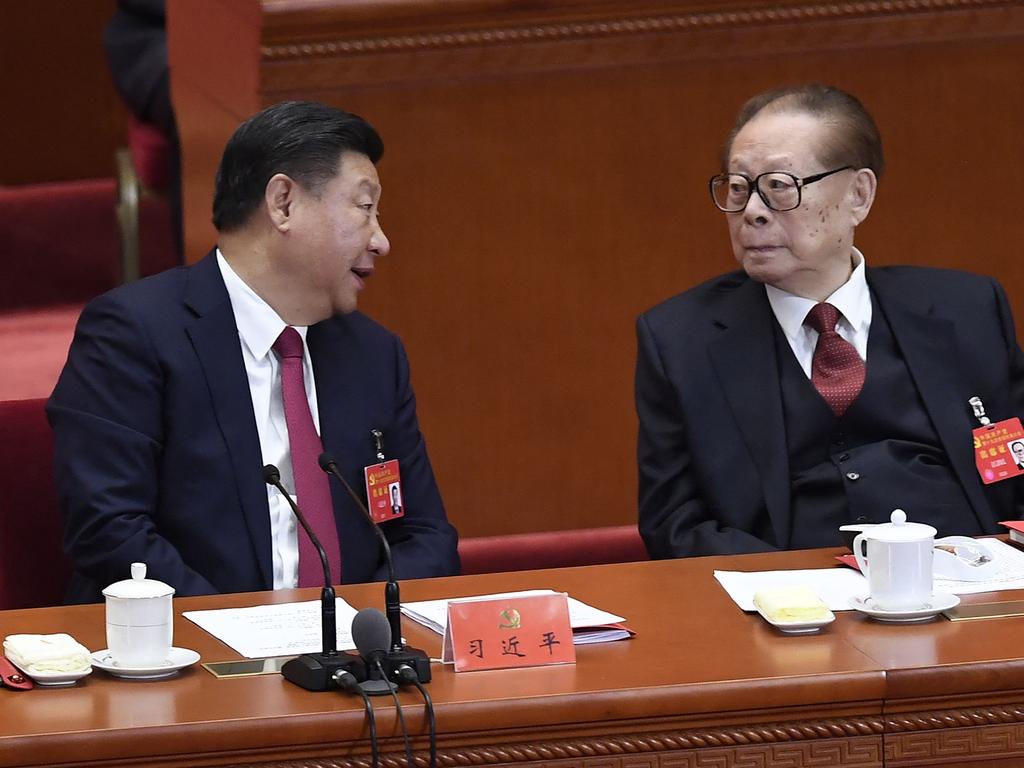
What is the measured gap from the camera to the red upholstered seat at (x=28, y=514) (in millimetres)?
2891

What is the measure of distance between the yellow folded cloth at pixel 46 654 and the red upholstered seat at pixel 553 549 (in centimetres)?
175

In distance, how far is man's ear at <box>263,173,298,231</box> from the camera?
2.94 metres

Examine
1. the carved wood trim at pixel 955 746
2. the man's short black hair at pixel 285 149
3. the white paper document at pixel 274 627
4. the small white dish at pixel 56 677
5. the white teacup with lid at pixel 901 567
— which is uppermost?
the man's short black hair at pixel 285 149

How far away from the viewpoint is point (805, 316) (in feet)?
9.96

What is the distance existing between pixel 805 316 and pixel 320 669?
4.63 feet

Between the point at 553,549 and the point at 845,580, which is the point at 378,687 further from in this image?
the point at 553,549

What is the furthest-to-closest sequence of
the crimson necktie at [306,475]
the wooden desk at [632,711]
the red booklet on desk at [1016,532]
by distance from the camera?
the crimson necktie at [306,475] < the red booklet on desk at [1016,532] < the wooden desk at [632,711]

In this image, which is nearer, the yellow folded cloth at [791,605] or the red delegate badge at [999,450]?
the yellow folded cloth at [791,605]

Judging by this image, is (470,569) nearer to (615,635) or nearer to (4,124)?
(615,635)

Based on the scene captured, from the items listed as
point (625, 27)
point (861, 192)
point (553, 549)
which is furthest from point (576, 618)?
point (625, 27)

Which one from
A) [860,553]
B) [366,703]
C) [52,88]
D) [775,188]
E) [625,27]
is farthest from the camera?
[52,88]

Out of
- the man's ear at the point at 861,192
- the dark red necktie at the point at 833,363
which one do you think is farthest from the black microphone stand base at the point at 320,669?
the man's ear at the point at 861,192

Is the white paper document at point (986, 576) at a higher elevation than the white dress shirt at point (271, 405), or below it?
below

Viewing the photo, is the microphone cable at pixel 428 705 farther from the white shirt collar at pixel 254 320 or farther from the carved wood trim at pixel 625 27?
the carved wood trim at pixel 625 27
